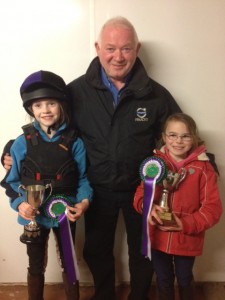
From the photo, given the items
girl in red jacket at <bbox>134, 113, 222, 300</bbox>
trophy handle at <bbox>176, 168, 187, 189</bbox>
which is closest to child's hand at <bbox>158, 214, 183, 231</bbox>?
girl in red jacket at <bbox>134, 113, 222, 300</bbox>

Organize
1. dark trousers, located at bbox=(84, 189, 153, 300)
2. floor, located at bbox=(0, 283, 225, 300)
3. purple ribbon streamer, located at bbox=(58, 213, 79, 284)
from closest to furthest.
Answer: purple ribbon streamer, located at bbox=(58, 213, 79, 284), dark trousers, located at bbox=(84, 189, 153, 300), floor, located at bbox=(0, 283, 225, 300)

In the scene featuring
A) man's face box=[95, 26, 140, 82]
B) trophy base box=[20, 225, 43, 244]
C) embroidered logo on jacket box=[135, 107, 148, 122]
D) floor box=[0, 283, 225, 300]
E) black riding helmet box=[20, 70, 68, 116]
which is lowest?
floor box=[0, 283, 225, 300]

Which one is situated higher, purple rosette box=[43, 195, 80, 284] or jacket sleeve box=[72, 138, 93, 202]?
jacket sleeve box=[72, 138, 93, 202]

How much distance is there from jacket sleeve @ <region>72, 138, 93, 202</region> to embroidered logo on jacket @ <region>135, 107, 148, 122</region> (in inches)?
12.6

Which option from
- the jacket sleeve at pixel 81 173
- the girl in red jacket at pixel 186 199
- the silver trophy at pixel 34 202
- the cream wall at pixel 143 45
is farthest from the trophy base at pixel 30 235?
the cream wall at pixel 143 45

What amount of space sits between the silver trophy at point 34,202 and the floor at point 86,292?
27.0 inches

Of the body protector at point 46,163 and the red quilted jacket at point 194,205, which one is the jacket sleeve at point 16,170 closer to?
the body protector at point 46,163

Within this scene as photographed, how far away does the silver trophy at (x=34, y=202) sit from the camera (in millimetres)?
1528

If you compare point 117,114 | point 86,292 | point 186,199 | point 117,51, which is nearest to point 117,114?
point 117,114

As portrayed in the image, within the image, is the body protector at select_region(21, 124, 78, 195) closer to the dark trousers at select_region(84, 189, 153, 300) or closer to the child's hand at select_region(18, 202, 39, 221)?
the child's hand at select_region(18, 202, 39, 221)

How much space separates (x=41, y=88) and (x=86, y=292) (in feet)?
4.43

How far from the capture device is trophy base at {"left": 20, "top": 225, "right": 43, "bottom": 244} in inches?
63.0

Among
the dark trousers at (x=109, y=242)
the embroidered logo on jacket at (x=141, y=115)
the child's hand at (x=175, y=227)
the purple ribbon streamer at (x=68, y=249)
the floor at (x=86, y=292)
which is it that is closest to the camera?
the child's hand at (x=175, y=227)

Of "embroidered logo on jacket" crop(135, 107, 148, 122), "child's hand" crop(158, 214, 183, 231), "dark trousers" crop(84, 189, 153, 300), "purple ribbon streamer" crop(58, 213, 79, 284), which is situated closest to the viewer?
"child's hand" crop(158, 214, 183, 231)
